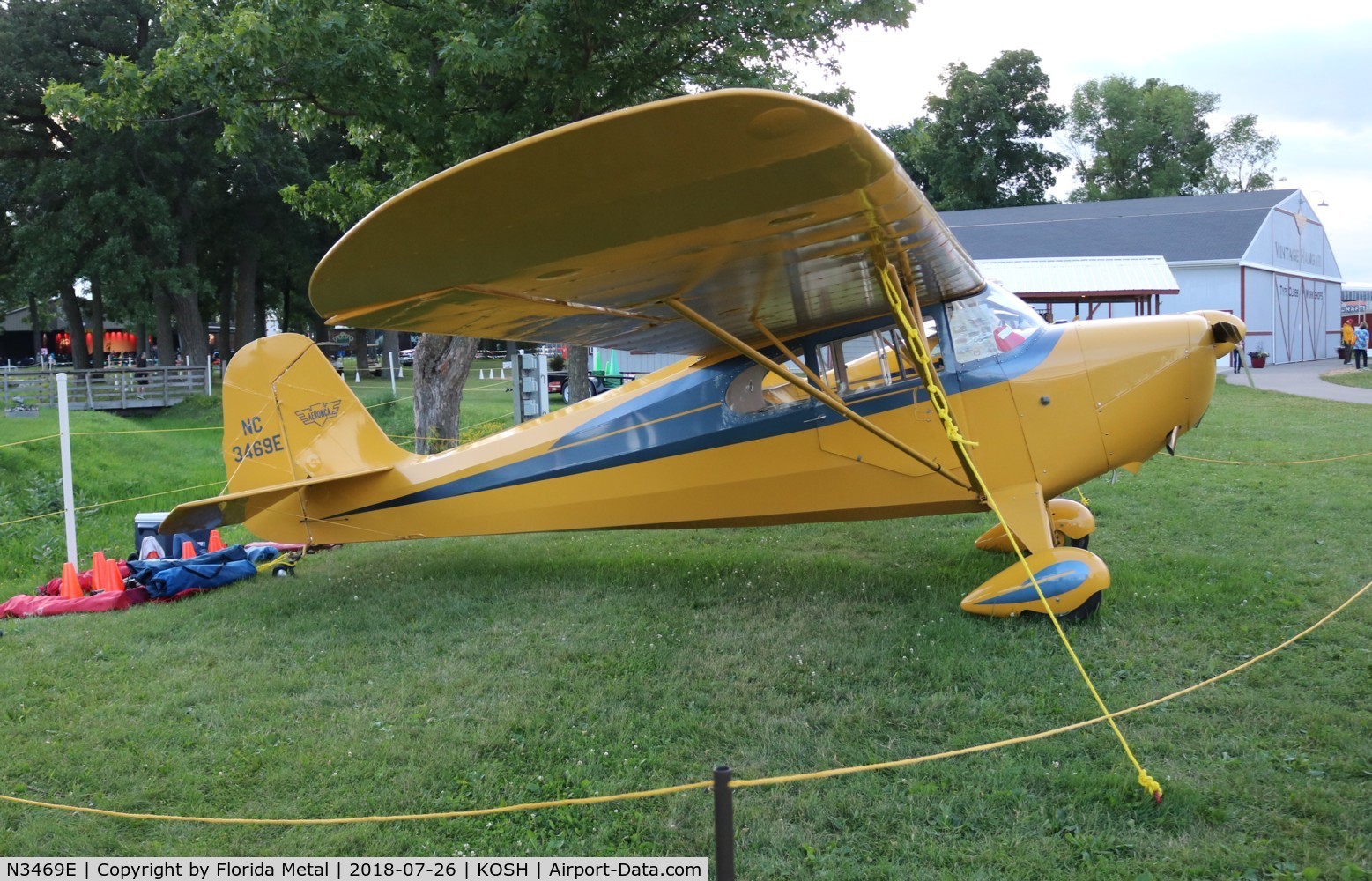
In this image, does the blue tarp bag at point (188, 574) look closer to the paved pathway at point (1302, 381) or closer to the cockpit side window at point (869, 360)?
the cockpit side window at point (869, 360)

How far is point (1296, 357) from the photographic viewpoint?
36.6m

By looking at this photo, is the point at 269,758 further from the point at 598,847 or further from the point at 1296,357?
the point at 1296,357

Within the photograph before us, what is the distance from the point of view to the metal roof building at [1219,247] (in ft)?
106

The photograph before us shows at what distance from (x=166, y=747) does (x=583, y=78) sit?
321 inches

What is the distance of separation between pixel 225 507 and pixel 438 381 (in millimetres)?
5869

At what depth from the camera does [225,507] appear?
6.61m

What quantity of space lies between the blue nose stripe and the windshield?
59.3 inches

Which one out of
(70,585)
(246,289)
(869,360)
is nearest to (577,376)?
(70,585)

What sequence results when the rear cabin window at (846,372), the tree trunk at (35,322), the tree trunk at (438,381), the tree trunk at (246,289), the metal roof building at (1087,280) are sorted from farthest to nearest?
the tree trunk at (246,289)
the tree trunk at (35,322)
the metal roof building at (1087,280)
the tree trunk at (438,381)
the rear cabin window at (846,372)

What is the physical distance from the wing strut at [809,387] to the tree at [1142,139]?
2676 inches

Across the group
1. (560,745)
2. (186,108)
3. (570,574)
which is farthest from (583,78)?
(186,108)

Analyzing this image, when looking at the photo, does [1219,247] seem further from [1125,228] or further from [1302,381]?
[1302,381]

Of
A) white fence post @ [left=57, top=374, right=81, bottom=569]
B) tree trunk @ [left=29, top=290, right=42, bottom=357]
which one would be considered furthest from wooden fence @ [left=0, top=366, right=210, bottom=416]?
white fence post @ [left=57, top=374, right=81, bottom=569]

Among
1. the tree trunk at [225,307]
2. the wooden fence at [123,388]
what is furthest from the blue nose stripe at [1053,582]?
the tree trunk at [225,307]
